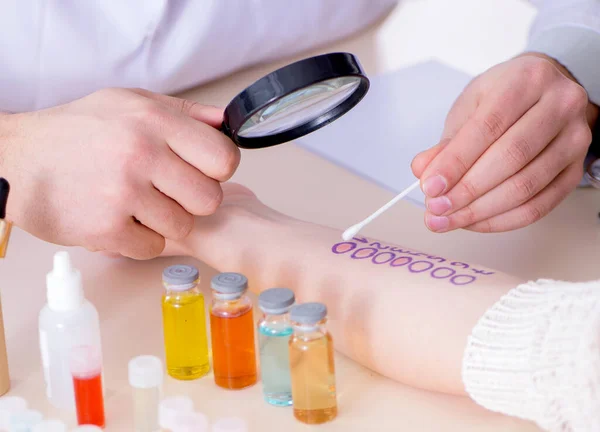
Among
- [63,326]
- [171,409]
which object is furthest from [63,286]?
[171,409]

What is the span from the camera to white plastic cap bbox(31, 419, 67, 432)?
2.30 feet

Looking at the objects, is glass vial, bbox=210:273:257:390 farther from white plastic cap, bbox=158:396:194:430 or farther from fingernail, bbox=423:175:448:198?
fingernail, bbox=423:175:448:198

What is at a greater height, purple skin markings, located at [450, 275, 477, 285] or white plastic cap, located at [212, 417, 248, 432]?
purple skin markings, located at [450, 275, 477, 285]

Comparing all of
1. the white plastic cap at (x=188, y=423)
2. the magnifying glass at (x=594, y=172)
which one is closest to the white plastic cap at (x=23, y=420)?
the white plastic cap at (x=188, y=423)

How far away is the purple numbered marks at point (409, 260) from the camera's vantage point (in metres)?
0.81

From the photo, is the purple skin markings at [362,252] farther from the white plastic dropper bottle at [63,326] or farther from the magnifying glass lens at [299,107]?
the white plastic dropper bottle at [63,326]

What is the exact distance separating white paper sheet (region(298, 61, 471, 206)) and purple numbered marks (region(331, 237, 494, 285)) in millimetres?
226

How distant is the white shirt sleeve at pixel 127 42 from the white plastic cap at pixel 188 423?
66cm

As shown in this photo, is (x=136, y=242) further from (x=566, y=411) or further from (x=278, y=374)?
(x=566, y=411)

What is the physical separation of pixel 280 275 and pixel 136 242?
0.52 ft

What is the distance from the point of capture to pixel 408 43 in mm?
1522

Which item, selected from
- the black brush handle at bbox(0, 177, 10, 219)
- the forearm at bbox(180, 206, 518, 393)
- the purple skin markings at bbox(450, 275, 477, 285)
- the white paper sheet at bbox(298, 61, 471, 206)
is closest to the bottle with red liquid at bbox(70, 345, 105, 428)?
the black brush handle at bbox(0, 177, 10, 219)

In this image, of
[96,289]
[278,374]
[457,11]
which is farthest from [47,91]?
[457,11]

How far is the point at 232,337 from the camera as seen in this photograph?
2.52ft
